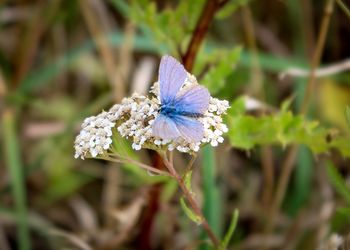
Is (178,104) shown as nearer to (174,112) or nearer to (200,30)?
(174,112)

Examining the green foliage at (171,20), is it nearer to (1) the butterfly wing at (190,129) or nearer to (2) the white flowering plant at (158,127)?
(2) the white flowering plant at (158,127)

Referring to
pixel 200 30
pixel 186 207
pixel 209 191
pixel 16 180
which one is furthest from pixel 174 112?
pixel 16 180

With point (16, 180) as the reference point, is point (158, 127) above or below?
below

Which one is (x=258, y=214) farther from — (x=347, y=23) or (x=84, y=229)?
(x=347, y=23)

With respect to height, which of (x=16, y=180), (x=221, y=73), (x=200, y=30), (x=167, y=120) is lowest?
(x=167, y=120)

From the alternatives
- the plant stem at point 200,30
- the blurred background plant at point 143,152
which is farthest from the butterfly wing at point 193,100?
the blurred background plant at point 143,152

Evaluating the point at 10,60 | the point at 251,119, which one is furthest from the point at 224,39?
the point at 251,119

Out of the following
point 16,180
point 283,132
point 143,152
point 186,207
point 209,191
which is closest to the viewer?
point 186,207
